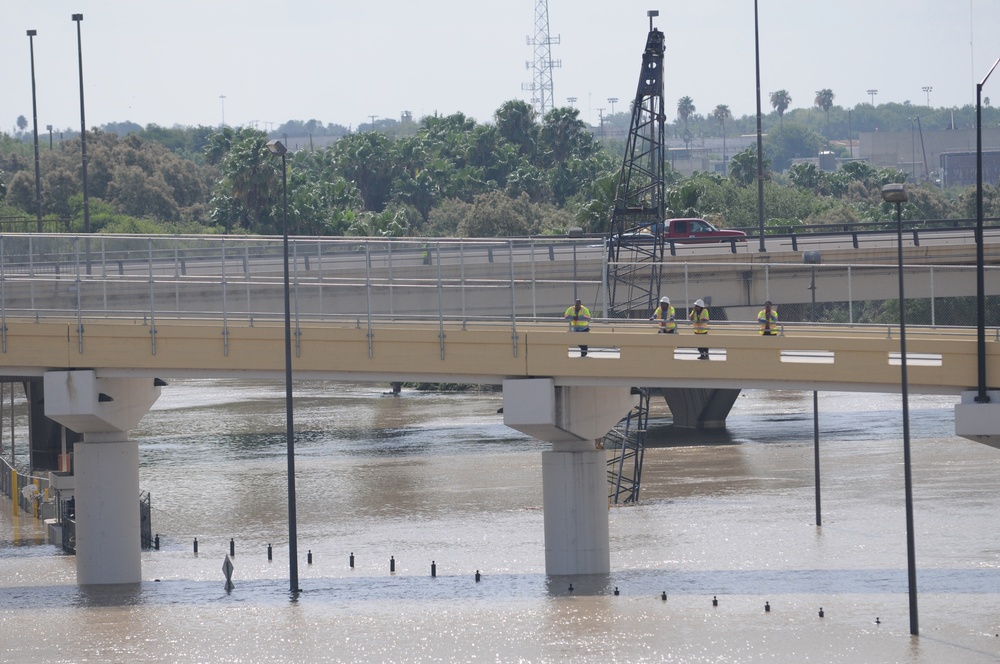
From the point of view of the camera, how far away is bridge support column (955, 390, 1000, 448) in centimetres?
2638

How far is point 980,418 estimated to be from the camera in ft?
86.8

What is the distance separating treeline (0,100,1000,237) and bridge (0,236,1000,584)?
1513 inches

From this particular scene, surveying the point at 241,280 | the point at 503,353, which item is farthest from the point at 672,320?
the point at 241,280

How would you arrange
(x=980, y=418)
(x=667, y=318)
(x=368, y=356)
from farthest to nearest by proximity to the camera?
(x=368, y=356), (x=667, y=318), (x=980, y=418)

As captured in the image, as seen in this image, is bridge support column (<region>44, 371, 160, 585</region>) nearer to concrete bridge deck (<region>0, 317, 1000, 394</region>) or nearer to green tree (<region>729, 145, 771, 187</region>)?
concrete bridge deck (<region>0, 317, 1000, 394</region>)

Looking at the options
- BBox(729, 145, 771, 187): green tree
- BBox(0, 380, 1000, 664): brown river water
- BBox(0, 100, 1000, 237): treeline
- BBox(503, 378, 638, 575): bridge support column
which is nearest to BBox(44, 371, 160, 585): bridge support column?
BBox(0, 380, 1000, 664): brown river water

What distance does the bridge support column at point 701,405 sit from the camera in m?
58.8

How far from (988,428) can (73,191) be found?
3504 inches

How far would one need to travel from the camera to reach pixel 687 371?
28750 millimetres

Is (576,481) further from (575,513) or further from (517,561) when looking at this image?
(517,561)

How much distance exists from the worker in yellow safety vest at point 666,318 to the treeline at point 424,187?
38.2m

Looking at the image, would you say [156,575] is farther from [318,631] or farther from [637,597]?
[637,597]

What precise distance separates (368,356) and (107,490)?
642 cm

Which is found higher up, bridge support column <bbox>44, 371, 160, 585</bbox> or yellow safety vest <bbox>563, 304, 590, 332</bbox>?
yellow safety vest <bbox>563, 304, 590, 332</bbox>
